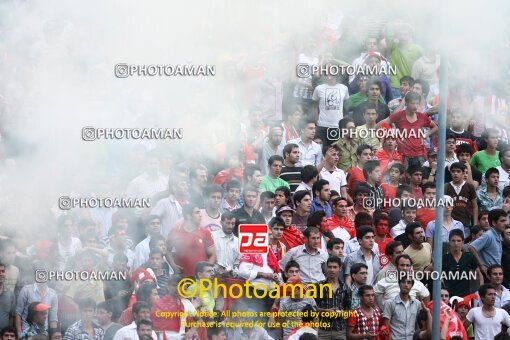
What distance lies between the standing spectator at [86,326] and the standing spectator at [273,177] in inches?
75.0

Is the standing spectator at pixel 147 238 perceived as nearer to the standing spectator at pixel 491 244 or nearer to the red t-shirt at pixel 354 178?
the red t-shirt at pixel 354 178

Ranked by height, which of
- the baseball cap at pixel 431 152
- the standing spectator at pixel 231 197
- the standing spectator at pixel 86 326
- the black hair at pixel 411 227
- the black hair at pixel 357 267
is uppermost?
the baseball cap at pixel 431 152

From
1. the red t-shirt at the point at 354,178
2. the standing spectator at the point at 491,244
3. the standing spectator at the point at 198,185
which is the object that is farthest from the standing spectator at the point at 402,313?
the standing spectator at the point at 198,185

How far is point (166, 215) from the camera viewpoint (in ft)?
37.4

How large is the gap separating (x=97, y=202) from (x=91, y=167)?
1.01 feet

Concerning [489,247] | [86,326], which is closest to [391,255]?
[489,247]

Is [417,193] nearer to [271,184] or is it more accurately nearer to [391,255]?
[391,255]

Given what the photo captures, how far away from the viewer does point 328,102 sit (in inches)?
506

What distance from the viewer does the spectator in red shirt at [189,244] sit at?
37.0ft

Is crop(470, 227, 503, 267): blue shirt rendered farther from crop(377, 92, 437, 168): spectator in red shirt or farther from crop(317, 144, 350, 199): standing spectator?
crop(317, 144, 350, 199): standing spectator

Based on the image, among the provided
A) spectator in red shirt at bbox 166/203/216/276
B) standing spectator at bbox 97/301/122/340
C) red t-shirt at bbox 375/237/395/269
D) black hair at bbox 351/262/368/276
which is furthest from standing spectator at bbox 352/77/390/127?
standing spectator at bbox 97/301/122/340

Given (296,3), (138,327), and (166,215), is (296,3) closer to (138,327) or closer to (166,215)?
(166,215)

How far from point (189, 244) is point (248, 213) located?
574 mm

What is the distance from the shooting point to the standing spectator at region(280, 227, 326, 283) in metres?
11.4
